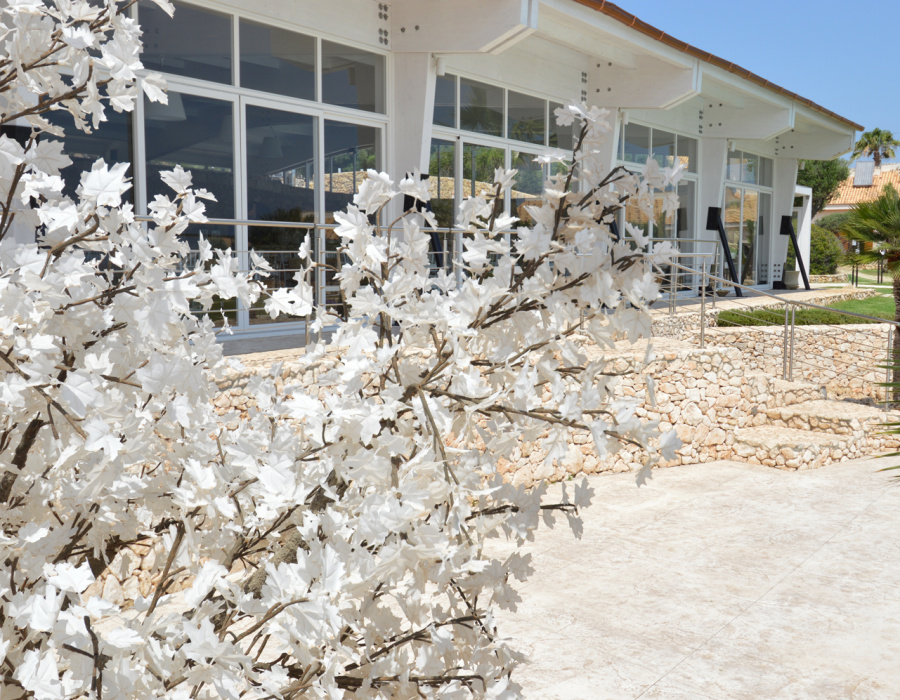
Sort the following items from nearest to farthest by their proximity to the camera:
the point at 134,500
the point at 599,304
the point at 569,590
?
1. the point at 599,304
2. the point at 134,500
3. the point at 569,590

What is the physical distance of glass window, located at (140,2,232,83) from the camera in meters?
7.18

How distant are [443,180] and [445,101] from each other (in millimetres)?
1053

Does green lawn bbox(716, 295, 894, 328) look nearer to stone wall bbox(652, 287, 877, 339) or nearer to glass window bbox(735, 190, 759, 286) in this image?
stone wall bbox(652, 287, 877, 339)

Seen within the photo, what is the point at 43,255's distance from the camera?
51.3 inches

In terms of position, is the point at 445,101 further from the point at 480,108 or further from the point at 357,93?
the point at 357,93

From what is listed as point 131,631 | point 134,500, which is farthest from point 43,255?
point 134,500

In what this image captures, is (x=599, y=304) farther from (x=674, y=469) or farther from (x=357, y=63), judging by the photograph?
(x=357, y=63)

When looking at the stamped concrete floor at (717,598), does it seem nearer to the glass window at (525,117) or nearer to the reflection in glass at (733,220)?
the glass window at (525,117)

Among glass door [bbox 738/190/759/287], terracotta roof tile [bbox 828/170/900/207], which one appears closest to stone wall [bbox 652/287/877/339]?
glass door [bbox 738/190/759/287]

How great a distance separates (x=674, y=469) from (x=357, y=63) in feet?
19.7

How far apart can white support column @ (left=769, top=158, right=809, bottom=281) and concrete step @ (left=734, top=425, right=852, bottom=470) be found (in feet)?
40.3

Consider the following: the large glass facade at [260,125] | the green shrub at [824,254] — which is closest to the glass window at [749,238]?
the large glass facade at [260,125]

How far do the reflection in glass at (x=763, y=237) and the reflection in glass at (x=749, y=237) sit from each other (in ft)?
1.06

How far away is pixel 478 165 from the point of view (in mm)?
11312
